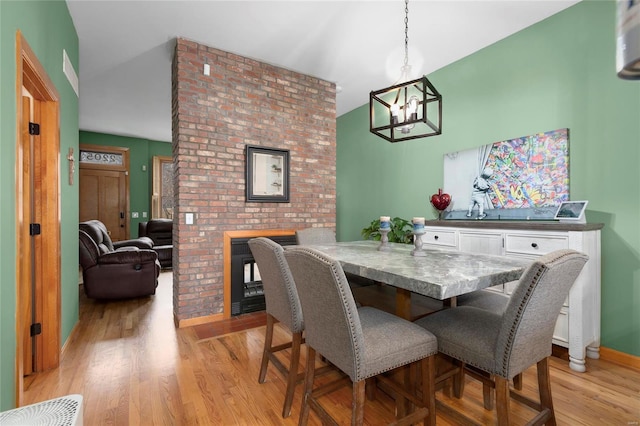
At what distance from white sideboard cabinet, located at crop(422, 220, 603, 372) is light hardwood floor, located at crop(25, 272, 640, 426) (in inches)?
7.2

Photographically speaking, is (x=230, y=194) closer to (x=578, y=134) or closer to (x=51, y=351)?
(x=51, y=351)

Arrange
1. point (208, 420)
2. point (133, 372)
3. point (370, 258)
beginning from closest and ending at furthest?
1. point (208, 420)
2. point (370, 258)
3. point (133, 372)

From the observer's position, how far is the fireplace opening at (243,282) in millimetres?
3289

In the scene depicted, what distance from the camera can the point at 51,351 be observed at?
2174 mm

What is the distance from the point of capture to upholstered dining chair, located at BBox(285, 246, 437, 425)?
1197 mm

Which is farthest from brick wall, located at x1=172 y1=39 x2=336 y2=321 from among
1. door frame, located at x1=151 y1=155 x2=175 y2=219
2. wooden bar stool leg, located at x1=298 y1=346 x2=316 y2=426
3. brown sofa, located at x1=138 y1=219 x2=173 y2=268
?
door frame, located at x1=151 y1=155 x2=175 y2=219

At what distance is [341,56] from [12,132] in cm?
292

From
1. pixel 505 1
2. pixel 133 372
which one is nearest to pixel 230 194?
pixel 133 372

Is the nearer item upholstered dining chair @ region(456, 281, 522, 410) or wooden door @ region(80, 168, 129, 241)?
upholstered dining chair @ region(456, 281, 522, 410)

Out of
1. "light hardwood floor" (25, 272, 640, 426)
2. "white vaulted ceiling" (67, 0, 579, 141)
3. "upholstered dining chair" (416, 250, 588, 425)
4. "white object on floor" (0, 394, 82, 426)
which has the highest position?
"white vaulted ceiling" (67, 0, 579, 141)

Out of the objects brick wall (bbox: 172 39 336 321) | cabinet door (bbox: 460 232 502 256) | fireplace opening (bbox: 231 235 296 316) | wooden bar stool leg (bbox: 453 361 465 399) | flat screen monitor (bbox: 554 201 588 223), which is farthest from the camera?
fireplace opening (bbox: 231 235 296 316)

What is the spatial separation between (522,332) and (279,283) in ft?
3.89

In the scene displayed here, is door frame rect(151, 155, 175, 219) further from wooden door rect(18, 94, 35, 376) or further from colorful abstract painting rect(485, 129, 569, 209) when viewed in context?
colorful abstract painting rect(485, 129, 569, 209)

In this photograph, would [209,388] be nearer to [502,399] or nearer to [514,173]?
[502,399]
